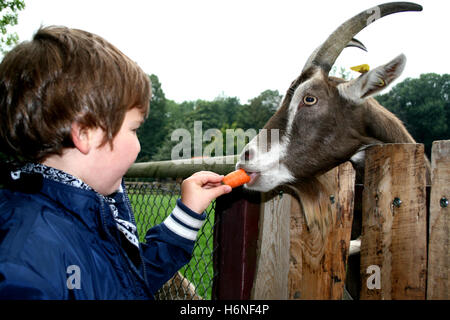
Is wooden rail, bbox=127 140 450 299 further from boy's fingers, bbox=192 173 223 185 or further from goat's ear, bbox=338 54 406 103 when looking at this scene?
goat's ear, bbox=338 54 406 103

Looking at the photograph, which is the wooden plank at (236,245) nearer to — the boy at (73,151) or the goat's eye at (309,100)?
the boy at (73,151)

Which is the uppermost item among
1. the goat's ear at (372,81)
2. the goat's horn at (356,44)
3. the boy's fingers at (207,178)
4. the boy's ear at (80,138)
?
the goat's horn at (356,44)

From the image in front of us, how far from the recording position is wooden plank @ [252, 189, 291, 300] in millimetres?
1971

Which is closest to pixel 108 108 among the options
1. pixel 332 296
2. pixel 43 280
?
pixel 43 280

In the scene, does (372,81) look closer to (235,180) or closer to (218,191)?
(235,180)

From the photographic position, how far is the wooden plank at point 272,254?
1.97 m

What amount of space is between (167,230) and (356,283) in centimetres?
174

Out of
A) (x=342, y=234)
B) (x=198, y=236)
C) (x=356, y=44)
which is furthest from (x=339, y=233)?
(x=198, y=236)

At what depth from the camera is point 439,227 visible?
1607 millimetres

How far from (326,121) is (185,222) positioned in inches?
61.3

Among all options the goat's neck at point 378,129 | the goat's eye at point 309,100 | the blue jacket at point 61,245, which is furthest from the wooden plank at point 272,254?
the goat's neck at point 378,129

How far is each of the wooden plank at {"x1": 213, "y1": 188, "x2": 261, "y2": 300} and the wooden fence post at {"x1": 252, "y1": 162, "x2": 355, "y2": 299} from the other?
2.3 inches

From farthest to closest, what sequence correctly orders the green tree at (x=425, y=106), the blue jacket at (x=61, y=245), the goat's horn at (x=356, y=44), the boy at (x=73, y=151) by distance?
the green tree at (x=425, y=106) < the goat's horn at (x=356, y=44) < the boy at (x=73, y=151) < the blue jacket at (x=61, y=245)

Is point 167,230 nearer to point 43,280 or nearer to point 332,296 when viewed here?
point 43,280
